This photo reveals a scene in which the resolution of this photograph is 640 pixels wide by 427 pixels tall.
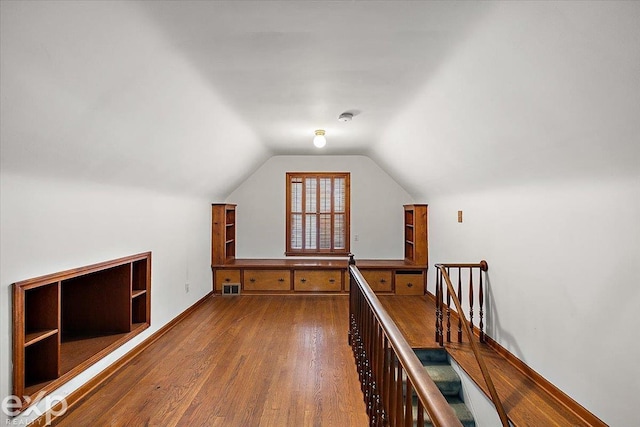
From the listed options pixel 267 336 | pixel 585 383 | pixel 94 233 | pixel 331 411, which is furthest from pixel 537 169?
pixel 94 233

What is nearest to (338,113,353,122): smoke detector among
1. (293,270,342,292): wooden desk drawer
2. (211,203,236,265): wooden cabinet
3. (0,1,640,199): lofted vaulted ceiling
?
(0,1,640,199): lofted vaulted ceiling

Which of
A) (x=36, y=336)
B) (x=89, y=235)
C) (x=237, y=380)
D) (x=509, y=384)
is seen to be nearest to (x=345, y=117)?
(x=89, y=235)

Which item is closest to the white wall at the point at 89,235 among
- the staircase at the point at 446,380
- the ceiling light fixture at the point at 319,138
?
the ceiling light fixture at the point at 319,138

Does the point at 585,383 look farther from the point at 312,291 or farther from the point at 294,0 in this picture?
the point at 312,291

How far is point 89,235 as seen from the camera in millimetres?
2820

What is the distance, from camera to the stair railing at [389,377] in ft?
3.67

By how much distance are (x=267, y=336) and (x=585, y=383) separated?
295cm

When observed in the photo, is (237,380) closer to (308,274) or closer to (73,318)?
(73,318)

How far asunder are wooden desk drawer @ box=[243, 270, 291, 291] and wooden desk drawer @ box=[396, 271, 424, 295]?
1.86 metres

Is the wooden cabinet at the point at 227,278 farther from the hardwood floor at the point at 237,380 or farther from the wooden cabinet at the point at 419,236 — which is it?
the wooden cabinet at the point at 419,236

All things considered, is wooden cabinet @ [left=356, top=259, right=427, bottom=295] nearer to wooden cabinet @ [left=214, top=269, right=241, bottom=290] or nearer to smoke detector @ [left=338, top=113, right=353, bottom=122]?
wooden cabinet @ [left=214, top=269, right=241, bottom=290]

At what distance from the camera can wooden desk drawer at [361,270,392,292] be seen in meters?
5.91

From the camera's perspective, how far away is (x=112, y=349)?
10.2 feet

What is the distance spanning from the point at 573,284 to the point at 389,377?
165cm
